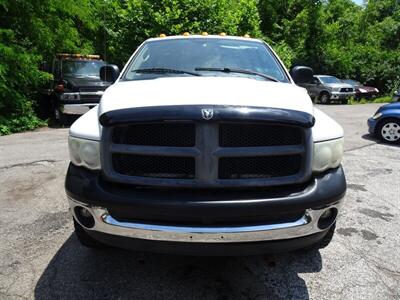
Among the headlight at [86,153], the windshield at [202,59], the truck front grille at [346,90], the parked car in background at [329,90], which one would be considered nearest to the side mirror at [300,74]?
the windshield at [202,59]

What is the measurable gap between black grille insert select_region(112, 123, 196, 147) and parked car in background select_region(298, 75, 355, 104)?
19.8 m

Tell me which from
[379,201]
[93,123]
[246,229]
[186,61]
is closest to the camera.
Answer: [246,229]

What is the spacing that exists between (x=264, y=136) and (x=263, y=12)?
86.0ft

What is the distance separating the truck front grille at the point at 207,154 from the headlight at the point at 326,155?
126 millimetres

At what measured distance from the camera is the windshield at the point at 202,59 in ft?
12.5

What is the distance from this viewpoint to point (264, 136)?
2646 millimetres

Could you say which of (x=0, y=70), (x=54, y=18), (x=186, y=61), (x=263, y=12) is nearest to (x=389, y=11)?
(x=263, y=12)

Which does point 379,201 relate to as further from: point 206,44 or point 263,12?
point 263,12

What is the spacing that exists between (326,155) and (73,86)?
31.3 feet

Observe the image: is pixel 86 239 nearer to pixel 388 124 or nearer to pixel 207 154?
pixel 207 154

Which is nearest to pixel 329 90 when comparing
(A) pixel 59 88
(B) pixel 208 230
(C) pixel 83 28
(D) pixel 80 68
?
(C) pixel 83 28

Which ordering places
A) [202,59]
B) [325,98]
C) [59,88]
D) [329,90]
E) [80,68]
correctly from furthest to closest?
[325,98], [329,90], [80,68], [59,88], [202,59]

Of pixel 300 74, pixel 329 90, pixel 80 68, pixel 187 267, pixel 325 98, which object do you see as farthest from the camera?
pixel 325 98

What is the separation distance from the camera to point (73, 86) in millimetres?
11109
